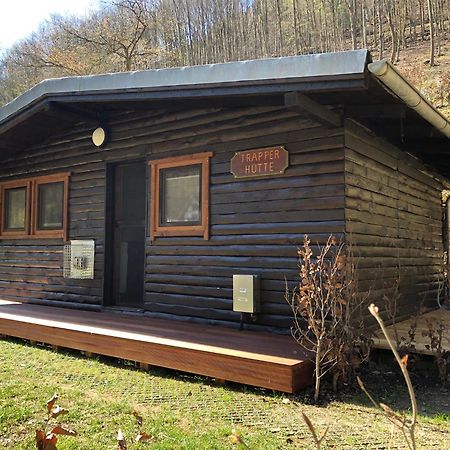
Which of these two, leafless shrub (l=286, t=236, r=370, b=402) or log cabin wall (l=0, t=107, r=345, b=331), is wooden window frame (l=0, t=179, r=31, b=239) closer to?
log cabin wall (l=0, t=107, r=345, b=331)

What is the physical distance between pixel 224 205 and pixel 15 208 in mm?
4535

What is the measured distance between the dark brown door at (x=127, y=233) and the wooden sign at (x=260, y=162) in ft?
6.22

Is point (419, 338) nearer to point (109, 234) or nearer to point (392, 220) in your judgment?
point (392, 220)

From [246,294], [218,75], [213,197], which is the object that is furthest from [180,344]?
[218,75]

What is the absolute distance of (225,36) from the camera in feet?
88.1

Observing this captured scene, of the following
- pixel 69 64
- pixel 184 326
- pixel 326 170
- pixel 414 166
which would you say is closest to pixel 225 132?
pixel 326 170

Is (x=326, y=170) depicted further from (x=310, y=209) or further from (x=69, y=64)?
(x=69, y=64)

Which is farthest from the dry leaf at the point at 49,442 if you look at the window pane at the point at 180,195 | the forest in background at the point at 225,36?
the forest in background at the point at 225,36

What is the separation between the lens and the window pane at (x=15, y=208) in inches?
319

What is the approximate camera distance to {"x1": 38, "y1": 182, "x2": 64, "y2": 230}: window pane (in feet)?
24.6

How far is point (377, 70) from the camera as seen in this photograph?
358 cm

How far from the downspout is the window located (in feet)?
16.6

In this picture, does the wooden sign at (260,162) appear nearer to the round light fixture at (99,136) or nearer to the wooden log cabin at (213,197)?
the wooden log cabin at (213,197)

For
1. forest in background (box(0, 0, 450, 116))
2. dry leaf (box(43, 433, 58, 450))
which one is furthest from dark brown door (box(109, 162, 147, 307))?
forest in background (box(0, 0, 450, 116))
